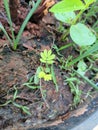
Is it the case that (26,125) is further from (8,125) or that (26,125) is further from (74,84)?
(74,84)

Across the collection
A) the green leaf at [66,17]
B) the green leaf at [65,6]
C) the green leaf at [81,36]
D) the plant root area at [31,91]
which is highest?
the green leaf at [65,6]

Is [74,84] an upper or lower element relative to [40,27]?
lower

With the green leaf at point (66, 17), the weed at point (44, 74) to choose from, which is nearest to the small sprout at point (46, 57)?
the weed at point (44, 74)

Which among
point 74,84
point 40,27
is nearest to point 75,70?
point 74,84

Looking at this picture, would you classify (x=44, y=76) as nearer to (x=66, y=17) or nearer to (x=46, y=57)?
(x=46, y=57)

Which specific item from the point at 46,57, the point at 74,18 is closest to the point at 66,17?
the point at 74,18

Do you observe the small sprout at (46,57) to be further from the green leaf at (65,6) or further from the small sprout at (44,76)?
the green leaf at (65,6)

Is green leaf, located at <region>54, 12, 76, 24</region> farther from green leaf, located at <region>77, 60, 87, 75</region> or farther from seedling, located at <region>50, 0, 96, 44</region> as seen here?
green leaf, located at <region>77, 60, 87, 75</region>
